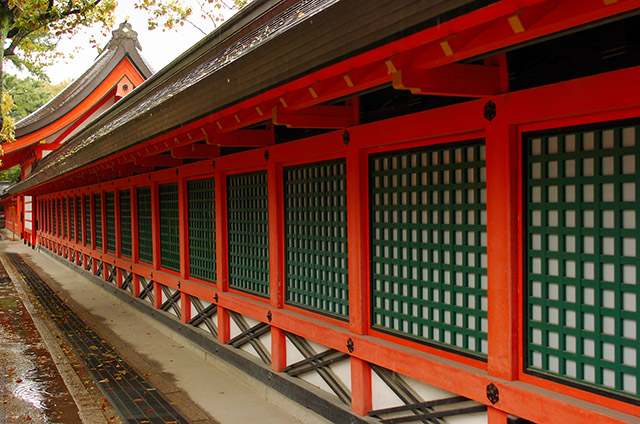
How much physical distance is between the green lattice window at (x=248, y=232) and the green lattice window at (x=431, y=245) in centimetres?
238

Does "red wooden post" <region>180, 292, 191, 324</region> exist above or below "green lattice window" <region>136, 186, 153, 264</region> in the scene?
below

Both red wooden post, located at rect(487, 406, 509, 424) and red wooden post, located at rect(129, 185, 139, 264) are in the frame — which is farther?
red wooden post, located at rect(129, 185, 139, 264)

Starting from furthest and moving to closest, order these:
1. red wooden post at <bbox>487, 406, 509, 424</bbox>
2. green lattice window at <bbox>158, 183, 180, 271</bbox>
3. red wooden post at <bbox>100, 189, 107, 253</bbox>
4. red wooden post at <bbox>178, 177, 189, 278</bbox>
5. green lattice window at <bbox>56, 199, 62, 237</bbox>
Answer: green lattice window at <bbox>56, 199, 62, 237</bbox> → red wooden post at <bbox>100, 189, 107, 253</bbox> → green lattice window at <bbox>158, 183, 180, 271</bbox> → red wooden post at <bbox>178, 177, 189, 278</bbox> → red wooden post at <bbox>487, 406, 509, 424</bbox>

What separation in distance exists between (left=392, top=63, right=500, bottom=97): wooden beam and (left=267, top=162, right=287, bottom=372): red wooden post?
343 centimetres

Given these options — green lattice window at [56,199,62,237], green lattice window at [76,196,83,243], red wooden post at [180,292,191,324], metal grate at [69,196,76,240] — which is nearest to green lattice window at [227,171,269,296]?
red wooden post at [180,292,191,324]

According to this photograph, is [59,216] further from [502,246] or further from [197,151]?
[502,246]

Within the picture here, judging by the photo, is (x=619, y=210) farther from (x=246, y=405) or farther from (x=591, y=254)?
(x=246, y=405)

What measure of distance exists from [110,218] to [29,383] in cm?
855

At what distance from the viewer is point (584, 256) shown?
338cm

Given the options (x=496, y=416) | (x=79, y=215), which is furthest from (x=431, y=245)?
(x=79, y=215)

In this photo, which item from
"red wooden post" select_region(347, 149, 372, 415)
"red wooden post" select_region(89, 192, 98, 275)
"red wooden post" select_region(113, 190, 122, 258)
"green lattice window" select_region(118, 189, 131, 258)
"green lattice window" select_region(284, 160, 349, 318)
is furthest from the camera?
"red wooden post" select_region(89, 192, 98, 275)

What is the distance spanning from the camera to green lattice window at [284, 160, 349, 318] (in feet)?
18.9

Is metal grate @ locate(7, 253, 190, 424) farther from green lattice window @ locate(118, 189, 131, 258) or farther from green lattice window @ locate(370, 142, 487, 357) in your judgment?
green lattice window @ locate(370, 142, 487, 357)

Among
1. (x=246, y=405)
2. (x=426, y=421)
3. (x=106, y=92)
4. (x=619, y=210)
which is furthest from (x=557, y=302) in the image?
(x=106, y=92)
